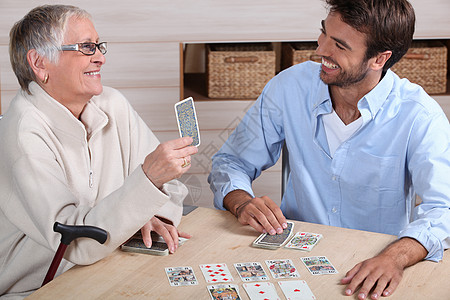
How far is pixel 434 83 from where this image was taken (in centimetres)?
375

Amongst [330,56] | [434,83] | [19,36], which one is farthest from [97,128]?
[434,83]

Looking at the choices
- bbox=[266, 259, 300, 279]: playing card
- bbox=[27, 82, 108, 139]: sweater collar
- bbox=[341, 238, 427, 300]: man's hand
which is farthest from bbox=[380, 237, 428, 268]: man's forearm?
bbox=[27, 82, 108, 139]: sweater collar

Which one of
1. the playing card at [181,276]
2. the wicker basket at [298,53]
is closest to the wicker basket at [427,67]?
the wicker basket at [298,53]

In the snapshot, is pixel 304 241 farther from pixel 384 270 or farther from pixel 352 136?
pixel 352 136

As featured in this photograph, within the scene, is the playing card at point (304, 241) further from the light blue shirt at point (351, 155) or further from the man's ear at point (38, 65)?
the man's ear at point (38, 65)

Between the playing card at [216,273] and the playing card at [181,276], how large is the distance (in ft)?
0.11

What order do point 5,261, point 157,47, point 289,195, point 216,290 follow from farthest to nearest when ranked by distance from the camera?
1. point 157,47
2. point 289,195
3. point 5,261
4. point 216,290

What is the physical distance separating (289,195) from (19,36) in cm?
118

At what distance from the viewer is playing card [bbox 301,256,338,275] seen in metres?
1.65

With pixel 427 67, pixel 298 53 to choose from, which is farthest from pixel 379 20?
pixel 427 67

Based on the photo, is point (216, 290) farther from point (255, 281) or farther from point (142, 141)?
point (142, 141)

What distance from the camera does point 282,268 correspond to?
1663 millimetres

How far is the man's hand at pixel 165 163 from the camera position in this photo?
5.32ft

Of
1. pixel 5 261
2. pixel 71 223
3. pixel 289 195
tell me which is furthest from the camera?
pixel 289 195
